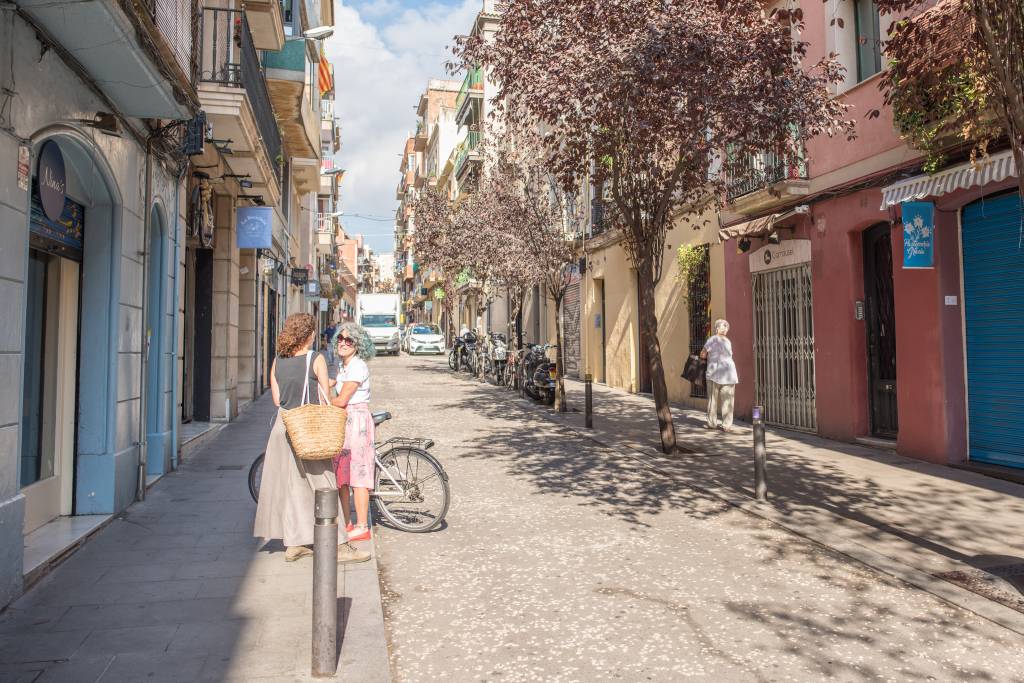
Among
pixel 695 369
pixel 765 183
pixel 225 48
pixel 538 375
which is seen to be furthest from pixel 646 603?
pixel 538 375

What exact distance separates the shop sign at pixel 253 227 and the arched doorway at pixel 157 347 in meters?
5.44

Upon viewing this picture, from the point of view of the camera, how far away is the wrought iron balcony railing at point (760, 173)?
36.5 ft

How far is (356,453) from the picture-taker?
5.61m

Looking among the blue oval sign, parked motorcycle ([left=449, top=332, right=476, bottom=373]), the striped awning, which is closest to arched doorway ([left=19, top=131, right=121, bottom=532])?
the blue oval sign

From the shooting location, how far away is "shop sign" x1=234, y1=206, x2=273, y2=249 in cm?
1378

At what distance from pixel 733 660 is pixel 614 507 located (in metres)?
3.36

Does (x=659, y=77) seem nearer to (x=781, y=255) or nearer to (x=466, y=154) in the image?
(x=781, y=255)

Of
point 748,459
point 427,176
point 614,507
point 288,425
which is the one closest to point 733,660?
point 288,425

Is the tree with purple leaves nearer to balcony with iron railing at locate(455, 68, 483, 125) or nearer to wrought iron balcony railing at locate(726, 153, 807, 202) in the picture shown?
wrought iron balcony railing at locate(726, 153, 807, 202)

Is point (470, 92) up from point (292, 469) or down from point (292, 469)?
up

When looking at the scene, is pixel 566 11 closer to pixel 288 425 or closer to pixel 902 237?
pixel 902 237

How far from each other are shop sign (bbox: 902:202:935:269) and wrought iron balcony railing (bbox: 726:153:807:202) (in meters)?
2.12

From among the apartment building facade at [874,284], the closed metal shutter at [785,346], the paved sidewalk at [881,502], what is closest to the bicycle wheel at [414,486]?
the paved sidewalk at [881,502]

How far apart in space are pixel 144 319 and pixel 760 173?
950cm
